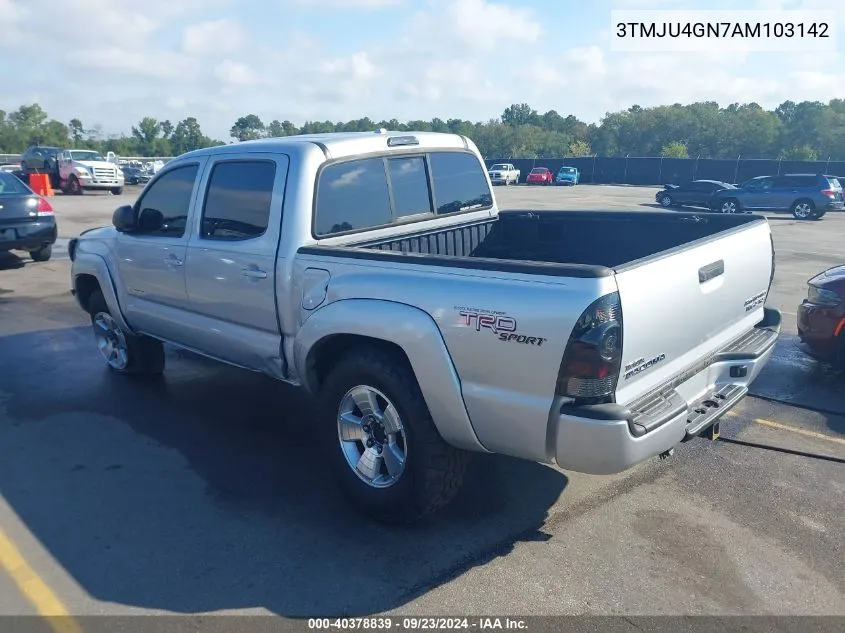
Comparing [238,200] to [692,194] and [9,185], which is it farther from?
[692,194]

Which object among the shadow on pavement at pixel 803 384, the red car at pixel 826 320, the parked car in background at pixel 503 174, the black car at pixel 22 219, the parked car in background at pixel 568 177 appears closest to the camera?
the shadow on pavement at pixel 803 384

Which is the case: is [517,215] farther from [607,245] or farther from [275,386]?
[275,386]

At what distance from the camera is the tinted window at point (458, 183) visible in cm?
511

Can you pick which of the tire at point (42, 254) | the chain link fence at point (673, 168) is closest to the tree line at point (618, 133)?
the chain link fence at point (673, 168)

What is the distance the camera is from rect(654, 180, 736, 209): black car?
27.5 metres

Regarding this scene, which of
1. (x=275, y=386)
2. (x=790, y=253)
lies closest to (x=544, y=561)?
(x=275, y=386)

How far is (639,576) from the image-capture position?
330 centimetres

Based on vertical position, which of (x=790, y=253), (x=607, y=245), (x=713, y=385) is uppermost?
(x=607, y=245)

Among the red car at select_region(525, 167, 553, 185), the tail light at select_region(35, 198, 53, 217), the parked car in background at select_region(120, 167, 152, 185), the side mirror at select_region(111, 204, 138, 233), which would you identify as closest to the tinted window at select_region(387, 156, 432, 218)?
the side mirror at select_region(111, 204, 138, 233)

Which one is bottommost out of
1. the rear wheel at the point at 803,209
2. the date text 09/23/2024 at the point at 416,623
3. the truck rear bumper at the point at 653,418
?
the rear wheel at the point at 803,209

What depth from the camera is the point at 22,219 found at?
37.8 ft

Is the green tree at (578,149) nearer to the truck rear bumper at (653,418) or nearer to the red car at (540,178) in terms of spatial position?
the red car at (540,178)

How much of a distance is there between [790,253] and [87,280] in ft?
45.4

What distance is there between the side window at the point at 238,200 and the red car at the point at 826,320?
4.62 metres
